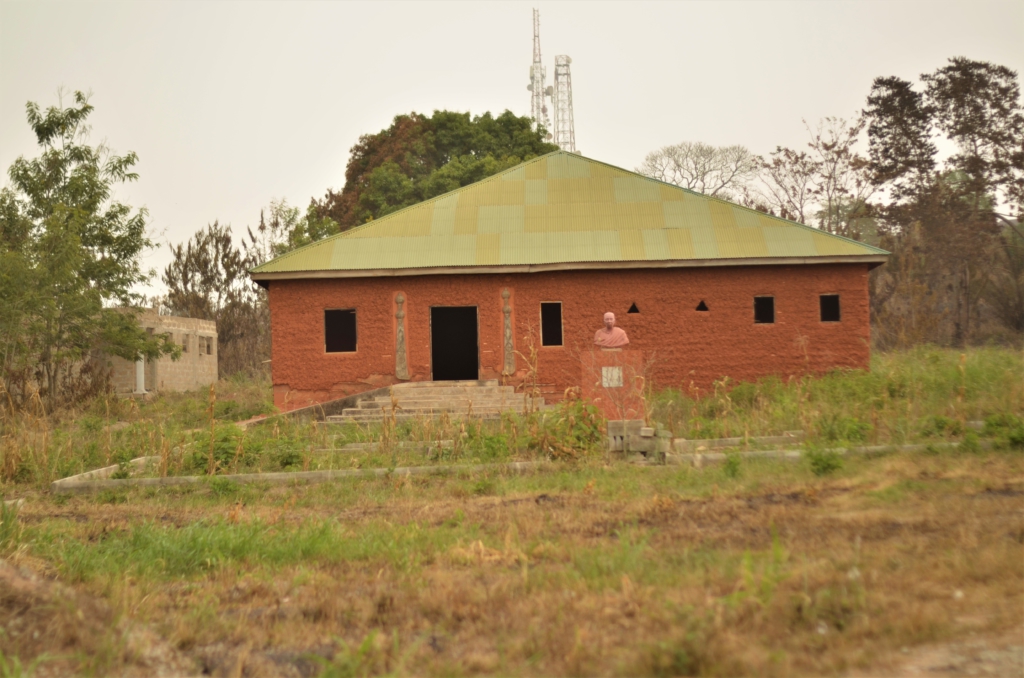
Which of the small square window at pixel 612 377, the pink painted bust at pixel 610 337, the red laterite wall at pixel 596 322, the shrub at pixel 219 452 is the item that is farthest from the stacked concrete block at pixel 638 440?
the red laterite wall at pixel 596 322

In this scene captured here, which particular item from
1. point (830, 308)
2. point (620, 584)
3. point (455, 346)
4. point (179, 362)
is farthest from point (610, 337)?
point (179, 362)

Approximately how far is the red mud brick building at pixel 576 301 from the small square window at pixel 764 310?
2 centimetres

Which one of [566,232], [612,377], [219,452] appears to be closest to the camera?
[219,452]

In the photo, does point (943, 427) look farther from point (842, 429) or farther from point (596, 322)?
point (596, 322)

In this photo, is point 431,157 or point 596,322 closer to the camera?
point 596,322

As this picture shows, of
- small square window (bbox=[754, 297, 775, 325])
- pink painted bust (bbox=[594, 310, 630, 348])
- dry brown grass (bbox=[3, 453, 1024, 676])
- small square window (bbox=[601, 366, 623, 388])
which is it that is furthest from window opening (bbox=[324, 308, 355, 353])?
dry brown grass (bbox=[3, 453, 1024, 676])

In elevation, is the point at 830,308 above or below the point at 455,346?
above

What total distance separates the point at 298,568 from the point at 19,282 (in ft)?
49.9

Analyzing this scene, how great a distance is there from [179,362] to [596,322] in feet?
56.3

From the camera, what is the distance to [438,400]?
1667cm

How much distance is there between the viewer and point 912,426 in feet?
33.2

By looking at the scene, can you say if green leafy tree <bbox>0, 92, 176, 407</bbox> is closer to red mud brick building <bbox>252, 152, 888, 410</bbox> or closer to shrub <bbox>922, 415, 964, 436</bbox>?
red mud brick building <bbox>252, 152, 888, 410</bbox>

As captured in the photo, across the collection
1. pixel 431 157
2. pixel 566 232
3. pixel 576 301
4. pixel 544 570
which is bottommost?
pixel 544 570

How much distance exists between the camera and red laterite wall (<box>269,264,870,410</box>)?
17547 mm
